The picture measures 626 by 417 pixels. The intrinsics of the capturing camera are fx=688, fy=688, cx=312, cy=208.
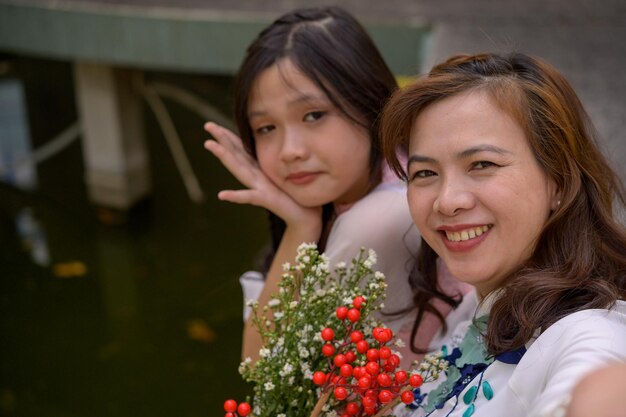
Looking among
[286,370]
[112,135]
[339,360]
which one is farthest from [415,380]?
[112,135]

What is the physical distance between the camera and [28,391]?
4.02 metres

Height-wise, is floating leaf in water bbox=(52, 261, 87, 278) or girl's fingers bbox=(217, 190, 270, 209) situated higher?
girl's fingers bbox=(217, 190, 270, 209)

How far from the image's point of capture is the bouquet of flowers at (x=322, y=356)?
1113mm

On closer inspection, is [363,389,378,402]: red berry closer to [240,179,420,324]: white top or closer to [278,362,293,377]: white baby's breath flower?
[278,362,293,377]: white baby's breath flower

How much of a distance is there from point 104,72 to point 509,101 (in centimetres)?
468

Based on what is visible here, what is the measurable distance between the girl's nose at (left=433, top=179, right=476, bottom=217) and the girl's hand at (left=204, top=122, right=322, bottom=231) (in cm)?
62

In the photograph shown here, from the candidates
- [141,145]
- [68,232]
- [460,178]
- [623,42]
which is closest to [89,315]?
[68,232]

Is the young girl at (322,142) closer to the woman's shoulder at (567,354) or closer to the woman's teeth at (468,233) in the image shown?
the woman's teeth at (468,233)

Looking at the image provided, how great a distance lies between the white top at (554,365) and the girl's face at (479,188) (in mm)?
175

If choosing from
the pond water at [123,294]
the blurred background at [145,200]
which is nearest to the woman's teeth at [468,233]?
the blurred background at [145,200]

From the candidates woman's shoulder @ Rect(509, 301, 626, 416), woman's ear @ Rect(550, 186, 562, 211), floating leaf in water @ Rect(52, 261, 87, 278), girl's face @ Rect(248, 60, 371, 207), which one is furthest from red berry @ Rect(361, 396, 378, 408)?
floating leaf in water @ Rect(52, 261, 87, 278)

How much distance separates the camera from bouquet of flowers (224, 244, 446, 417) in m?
1.11

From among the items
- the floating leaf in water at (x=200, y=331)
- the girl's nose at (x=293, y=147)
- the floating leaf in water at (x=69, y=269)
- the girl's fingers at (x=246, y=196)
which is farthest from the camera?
the floating leaf in water at (x=69, y=269)

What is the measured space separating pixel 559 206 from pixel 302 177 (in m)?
0.66
